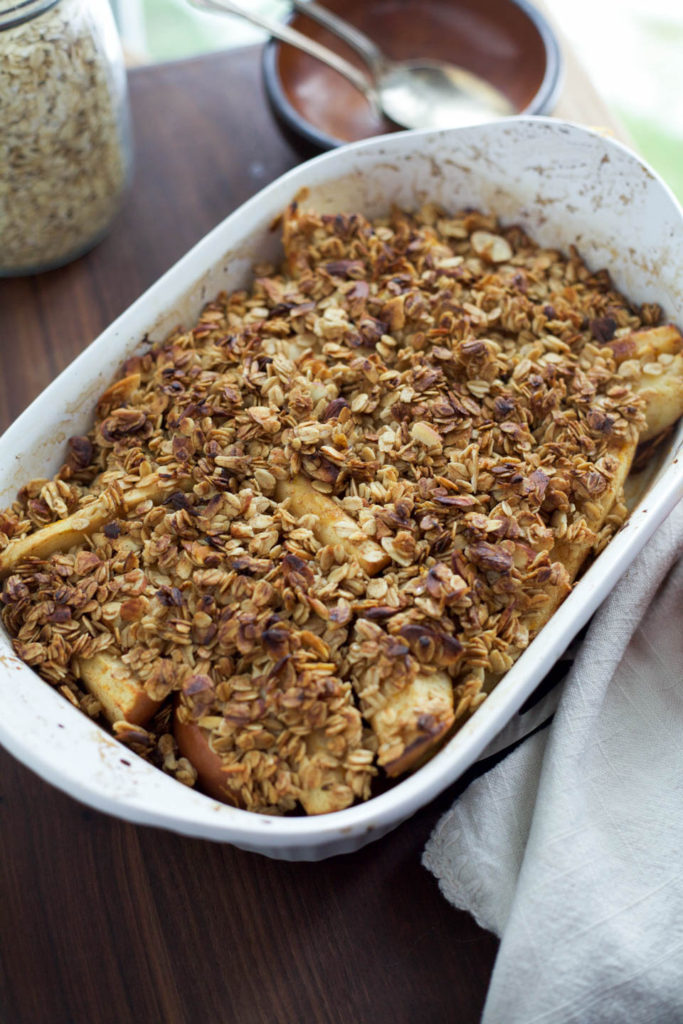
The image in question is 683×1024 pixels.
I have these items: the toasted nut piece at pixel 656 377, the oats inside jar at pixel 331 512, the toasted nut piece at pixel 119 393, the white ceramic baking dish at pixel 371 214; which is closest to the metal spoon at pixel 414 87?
the white ceramic baking dish at pixel 371 214

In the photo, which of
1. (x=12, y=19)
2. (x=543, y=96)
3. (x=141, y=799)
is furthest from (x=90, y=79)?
(x=141, y=799)

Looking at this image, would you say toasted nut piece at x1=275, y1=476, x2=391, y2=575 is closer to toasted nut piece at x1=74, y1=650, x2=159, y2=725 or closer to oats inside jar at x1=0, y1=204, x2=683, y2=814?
oats inside jar at x1=0, y1=204, x2=683, y2=814

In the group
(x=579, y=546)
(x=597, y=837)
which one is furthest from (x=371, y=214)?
(x=597, y=837)

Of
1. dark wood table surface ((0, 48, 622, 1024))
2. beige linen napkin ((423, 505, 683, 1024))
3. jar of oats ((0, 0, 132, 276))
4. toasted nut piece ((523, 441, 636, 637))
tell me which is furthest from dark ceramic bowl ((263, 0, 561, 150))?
dark wood table surface ((0, 48, 622, 1024))

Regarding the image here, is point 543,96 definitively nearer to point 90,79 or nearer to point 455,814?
point 90,79

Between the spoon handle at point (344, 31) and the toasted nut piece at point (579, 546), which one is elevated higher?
the spoon handle at point (344, 31)

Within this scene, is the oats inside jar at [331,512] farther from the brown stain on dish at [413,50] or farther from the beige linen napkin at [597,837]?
the brown stain on dish at [413,50]
